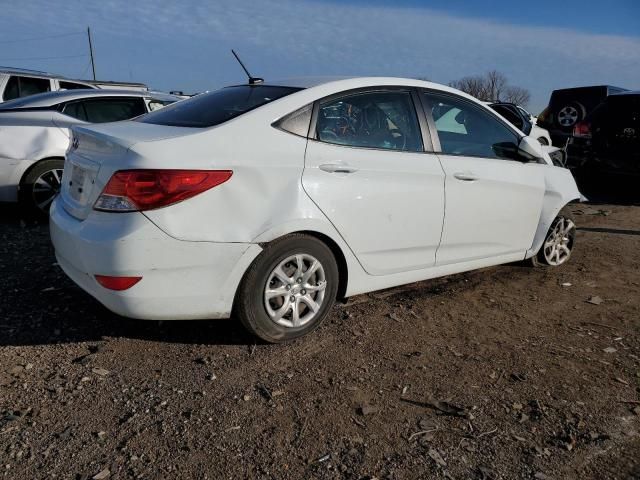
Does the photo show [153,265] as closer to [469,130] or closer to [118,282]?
[118,282]

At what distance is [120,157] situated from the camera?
2.91m

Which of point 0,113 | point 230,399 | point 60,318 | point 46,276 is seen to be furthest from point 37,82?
point 230,399

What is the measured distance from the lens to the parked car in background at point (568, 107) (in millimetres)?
12055

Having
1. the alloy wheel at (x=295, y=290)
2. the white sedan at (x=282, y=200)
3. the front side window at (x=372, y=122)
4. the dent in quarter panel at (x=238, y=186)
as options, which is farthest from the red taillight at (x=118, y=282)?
the front side window at (x=372, y=122)

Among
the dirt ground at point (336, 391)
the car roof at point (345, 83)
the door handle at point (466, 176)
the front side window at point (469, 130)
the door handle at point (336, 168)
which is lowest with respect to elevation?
the dirt ground at point (336, 391)

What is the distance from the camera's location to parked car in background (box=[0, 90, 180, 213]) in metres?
5.87

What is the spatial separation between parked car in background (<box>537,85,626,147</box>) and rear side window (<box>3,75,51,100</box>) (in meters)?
10.3

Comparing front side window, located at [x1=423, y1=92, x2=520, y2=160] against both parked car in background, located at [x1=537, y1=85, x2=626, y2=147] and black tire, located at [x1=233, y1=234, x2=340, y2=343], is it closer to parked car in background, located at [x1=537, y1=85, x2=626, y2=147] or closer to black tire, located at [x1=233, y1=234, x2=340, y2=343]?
black tire, located at [x1=233, y1=234, x2=340, y2=343]

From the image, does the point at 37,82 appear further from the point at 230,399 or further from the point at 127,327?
the point at 230,399

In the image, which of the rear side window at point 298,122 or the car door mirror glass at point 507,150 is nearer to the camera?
the rear side window at point 298,122

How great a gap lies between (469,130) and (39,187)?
452 cm

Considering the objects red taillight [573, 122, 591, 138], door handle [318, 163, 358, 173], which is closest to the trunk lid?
door handle [318, 163, 358, 173]

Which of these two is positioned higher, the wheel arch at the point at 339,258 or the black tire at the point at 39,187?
the wheel arch at the point at 339,258

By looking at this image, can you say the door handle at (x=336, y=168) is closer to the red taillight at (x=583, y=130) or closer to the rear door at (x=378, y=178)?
the rear door at (x=378, y=178)
